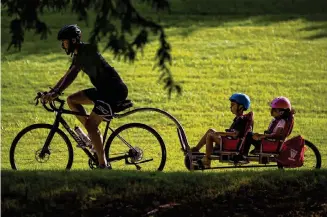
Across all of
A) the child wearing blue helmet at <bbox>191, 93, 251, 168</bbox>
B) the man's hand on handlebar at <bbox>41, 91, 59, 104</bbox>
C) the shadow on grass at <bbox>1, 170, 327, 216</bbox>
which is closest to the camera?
the shadow on grass at <bbox>1, 170, 327, 216</bbox>

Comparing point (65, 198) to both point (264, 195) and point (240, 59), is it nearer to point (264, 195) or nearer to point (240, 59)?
point (264, 195)

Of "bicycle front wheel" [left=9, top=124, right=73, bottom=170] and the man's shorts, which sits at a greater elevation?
the man's shorts

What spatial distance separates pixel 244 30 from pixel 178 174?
16567 mm

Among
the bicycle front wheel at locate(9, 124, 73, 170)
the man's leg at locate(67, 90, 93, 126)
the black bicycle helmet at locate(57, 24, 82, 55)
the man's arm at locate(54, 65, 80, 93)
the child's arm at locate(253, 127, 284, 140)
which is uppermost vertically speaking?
the black bicycle helmet at locate(57, 24, 82, 55)

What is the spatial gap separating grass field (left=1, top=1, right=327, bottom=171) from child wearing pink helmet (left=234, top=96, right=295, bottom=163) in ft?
8.69

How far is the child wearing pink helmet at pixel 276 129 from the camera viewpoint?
11016 mm

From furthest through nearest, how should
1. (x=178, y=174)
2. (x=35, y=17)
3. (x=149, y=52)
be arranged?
(x=149, y=52) → (x=178, y=174) → (x=35, y=17)

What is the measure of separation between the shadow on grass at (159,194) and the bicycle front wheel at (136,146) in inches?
45.2

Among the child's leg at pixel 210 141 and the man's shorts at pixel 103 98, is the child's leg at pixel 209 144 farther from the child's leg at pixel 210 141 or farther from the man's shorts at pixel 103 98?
the man's shorts at pixel 103 98

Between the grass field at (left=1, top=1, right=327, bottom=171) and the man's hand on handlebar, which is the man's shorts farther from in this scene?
the grass field at (left=1, top=1, right=327, bottom=171)

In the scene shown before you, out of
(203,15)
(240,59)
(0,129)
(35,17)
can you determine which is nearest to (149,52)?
(240,59)

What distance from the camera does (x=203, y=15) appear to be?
28.0 metres

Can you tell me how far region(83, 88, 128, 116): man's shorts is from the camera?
34.9ft

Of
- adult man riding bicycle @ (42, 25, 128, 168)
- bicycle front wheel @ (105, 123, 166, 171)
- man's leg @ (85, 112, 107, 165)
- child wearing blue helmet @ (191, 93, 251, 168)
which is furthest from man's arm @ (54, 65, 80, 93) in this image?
child wearing blue helmet @ (191, 93, 251, 168)
